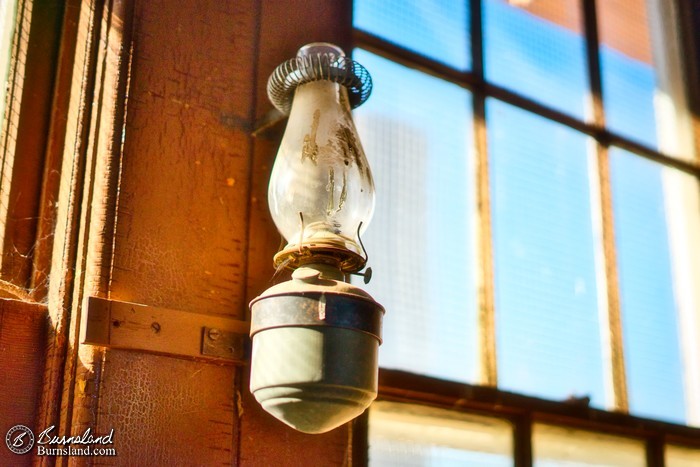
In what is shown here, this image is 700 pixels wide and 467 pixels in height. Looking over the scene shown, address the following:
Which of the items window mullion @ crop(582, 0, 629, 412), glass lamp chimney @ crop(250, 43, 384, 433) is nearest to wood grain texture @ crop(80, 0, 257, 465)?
Answer: glass lamp chimney @ crop(250, 43, 384, 433)

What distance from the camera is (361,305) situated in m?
1.67

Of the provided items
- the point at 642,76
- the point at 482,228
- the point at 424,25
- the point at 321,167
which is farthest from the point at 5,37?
the point at 642,76

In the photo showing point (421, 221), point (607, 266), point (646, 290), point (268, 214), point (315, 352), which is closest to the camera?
point (315, 352)

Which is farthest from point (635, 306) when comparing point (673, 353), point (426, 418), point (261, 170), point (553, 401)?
point (261, 170)

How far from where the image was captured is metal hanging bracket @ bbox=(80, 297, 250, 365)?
1.77 meters

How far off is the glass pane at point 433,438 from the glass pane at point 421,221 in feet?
0.35

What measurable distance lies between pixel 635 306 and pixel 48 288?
176 centimetres

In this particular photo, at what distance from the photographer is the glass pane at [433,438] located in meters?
2.20

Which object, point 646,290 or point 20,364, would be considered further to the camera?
point 646,290

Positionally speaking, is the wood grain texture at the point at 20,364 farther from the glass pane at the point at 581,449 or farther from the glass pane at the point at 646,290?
the glass pane at the point at 646,290

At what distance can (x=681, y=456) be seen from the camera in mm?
2734

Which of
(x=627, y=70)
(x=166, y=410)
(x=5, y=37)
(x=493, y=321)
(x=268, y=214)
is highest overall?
(x=627, y=70)

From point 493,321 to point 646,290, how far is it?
67 centimetres

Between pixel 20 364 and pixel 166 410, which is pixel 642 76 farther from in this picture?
pixel 20 364
